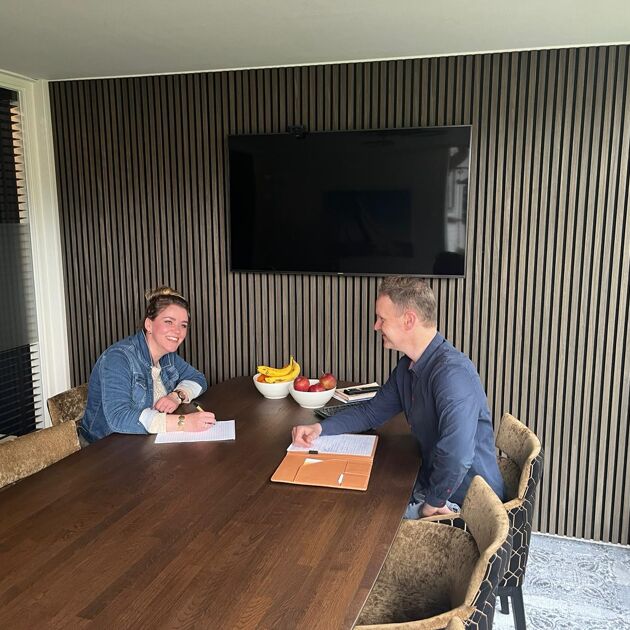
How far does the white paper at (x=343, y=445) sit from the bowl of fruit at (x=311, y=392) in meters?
0.38

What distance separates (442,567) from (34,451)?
4.83ft

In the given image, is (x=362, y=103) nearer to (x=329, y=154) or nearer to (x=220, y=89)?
(x=329, y=154)

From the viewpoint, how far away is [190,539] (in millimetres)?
1711

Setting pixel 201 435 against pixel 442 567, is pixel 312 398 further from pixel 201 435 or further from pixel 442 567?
pixel 442 567

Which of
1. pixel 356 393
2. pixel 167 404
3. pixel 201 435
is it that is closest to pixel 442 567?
pixel 201 435

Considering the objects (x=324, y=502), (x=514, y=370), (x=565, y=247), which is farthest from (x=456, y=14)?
(x=324, y=502)

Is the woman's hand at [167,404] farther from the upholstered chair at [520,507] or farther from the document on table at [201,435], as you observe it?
the upholstered chair at [520,507]

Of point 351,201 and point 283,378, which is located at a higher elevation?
point 351,201

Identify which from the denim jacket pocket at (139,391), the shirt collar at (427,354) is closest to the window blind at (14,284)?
the denim jacket pocket at (139,391)

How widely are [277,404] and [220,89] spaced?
2.03 metres

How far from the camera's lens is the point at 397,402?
2.60 m

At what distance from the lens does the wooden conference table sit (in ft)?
4.62

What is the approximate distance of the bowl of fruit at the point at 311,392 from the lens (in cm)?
286

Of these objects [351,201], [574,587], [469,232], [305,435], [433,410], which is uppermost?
[351,201]
